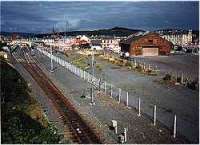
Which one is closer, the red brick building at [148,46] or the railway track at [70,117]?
the railway track at [70,117]

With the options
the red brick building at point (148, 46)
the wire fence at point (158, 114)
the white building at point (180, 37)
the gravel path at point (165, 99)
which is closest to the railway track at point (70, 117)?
the wire fence at point (158, 114)

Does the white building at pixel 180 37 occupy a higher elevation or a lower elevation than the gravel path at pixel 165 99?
higher

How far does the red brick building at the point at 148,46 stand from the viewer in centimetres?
7838

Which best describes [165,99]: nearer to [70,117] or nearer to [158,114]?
[158,114]

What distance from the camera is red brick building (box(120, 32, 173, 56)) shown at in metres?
78.4

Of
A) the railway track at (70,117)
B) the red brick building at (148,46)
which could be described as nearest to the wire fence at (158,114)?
the railway track at (70,117)

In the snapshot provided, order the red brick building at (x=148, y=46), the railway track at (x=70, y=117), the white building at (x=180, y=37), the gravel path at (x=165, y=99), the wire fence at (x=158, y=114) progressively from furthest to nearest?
the white building at (x=180, y=37) < the red brick building at (x=148, y=46) < the gravel path at (x=165, y=99) < the wire fence at (x=158, y=114) < the railway track at (x=70, y=117)

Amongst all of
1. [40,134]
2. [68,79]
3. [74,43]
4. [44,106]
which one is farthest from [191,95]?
[74,43]

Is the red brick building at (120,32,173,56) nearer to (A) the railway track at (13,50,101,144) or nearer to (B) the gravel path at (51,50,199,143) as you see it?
(B) the gravel path at (51,50,199,143)

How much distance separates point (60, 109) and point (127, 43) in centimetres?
5757

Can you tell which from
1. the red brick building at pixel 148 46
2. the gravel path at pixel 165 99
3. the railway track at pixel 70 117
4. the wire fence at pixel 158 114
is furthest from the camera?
the red brick building at pixel 148 46

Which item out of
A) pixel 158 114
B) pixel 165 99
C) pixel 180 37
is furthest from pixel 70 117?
pixel 180 37

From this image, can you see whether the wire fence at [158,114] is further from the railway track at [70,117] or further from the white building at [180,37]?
the white building at [180,37]

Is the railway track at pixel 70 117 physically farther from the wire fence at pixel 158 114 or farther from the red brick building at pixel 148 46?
the red brick building at pixel 148 46
